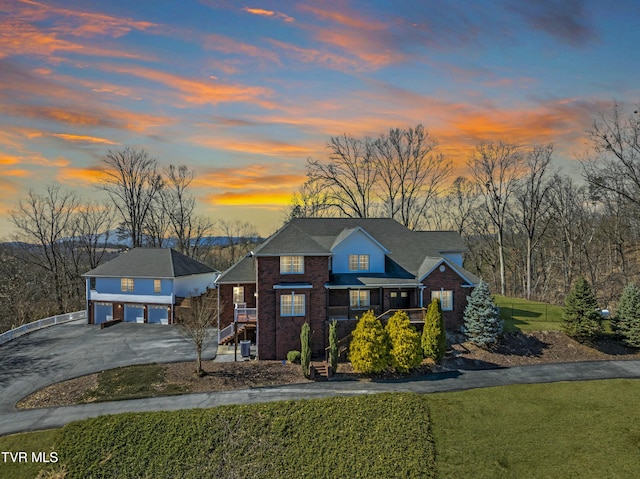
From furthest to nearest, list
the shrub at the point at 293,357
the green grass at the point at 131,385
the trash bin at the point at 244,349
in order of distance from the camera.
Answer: the trash bin at the point at 244,349 → the shrub at the point at 293,357 → the green grass at the point at 131,385

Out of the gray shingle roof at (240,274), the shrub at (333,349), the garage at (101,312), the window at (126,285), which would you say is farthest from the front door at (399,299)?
the garage at (101,312)

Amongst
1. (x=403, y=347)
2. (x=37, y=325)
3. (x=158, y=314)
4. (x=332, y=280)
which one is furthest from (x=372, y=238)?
(x=37, y=325)

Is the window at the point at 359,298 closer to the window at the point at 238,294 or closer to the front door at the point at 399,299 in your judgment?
the front door at the point at 399,299

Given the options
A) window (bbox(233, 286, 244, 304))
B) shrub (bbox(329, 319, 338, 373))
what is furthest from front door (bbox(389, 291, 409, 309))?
window (bbox(233, 286, 244, 304))

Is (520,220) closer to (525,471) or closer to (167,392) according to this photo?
(525,471)

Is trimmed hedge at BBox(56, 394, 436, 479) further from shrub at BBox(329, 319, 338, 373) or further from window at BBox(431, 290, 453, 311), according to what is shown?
window at BBox(431, 290, 453, 311)

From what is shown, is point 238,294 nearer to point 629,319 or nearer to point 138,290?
point 138,290
